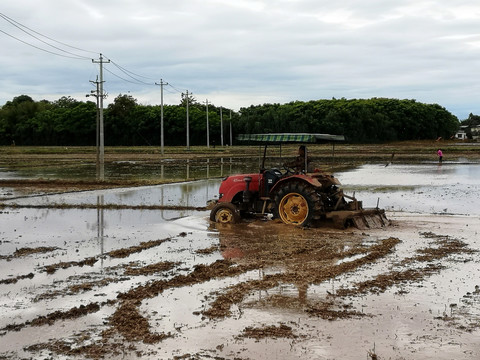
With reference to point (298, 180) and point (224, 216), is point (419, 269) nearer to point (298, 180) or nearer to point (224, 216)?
point (298, 180)

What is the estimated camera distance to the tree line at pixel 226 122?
10112 centimetres

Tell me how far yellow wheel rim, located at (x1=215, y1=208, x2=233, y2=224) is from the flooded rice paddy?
53 cm

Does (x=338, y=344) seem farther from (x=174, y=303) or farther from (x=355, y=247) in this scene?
(x=355, y=247)

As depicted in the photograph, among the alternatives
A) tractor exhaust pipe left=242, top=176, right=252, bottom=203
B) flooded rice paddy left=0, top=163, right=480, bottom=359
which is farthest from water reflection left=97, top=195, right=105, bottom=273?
tractor exhaust pipe left=242, top=176, right=252, bottom=203

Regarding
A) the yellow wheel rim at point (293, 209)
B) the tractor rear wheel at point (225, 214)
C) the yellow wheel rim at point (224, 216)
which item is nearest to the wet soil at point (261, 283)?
the yellow wheel rim at point (293, 209)

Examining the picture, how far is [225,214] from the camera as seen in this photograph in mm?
15609

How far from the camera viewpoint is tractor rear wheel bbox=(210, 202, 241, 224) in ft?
50.6

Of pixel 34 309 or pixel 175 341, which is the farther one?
pixel 34 309

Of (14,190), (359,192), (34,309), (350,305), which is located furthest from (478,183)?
(34,309)

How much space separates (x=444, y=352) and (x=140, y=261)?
19.7 feet

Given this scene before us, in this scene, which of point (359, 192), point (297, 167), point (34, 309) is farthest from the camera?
point (359, 192)

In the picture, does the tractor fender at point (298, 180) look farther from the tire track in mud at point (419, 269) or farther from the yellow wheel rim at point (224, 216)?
the tire track in mud at point (419, 269)

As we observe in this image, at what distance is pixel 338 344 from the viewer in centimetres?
679

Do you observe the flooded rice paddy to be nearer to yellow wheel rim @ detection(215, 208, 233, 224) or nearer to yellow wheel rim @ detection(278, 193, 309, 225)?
yellow wheel rim @ detection(278, 193, 309, 225)
